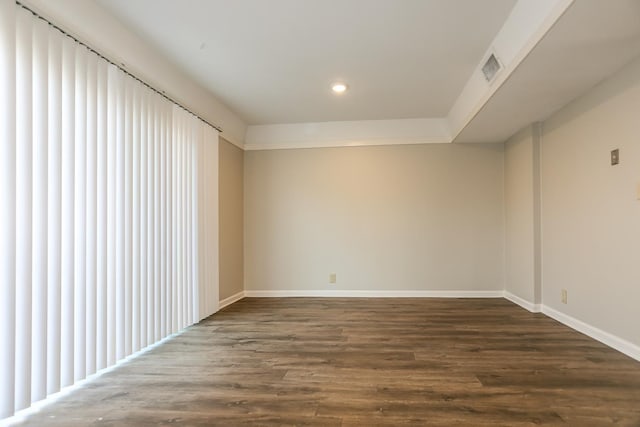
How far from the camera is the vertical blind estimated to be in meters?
1.92

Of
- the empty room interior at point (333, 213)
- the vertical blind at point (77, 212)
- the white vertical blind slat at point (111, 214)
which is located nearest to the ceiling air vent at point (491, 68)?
the empty room interior at point (333, 213)

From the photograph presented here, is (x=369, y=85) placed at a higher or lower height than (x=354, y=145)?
higher

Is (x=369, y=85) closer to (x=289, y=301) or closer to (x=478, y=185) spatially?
(x=478, y=185)

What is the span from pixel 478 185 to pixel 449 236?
2.67ft

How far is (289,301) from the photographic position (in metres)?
5.07

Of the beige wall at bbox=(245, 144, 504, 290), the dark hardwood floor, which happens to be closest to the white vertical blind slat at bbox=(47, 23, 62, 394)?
the dark hardwood floor

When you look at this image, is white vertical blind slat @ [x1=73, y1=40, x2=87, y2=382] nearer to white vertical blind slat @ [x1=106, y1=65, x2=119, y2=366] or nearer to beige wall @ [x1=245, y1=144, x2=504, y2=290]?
white vertical blind slat @ [x1=106, y1=65, x2=119, y2=366]

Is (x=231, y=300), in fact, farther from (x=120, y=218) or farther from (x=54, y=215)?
(x=54, y=215)

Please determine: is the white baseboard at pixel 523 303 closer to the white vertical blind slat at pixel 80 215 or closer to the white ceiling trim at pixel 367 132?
the white ceiling trim at pixel 367 132

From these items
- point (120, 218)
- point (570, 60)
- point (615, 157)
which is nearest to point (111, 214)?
point (120, 218)

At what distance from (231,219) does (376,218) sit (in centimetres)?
202

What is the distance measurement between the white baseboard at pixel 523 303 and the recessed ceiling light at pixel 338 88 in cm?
321

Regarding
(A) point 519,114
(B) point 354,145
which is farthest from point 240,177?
(A) point 519,114

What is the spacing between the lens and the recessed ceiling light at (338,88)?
3.90 m
